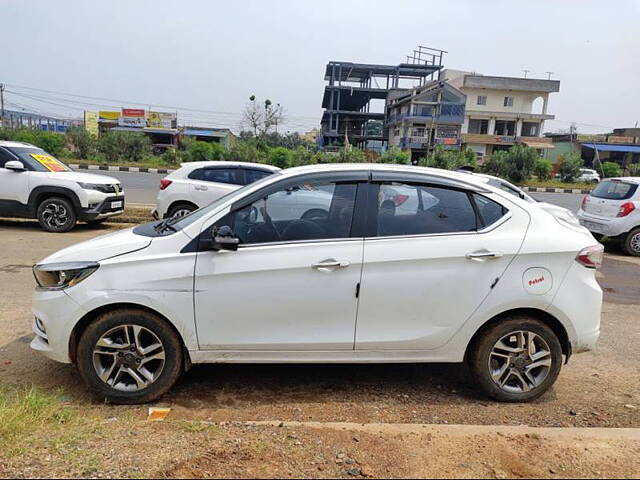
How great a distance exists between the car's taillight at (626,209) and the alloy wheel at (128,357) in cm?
1000

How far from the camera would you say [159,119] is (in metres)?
66.0

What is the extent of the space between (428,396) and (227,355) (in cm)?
157

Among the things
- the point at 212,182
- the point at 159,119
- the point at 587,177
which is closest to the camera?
the point at 212,182

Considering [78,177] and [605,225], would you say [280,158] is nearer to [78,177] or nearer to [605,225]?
[78,177]

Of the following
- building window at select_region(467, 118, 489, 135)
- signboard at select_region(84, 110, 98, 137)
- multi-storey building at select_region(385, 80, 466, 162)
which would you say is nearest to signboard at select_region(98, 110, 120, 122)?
signboard at select_region(84, 110, 98, 137)

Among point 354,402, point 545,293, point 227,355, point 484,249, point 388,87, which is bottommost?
point 354,402

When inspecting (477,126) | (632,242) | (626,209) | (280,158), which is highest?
(477,126)

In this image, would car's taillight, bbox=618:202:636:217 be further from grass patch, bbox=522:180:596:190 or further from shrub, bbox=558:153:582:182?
shrub, bbox=558:153:582:182

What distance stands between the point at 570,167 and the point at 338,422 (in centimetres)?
→ 3673

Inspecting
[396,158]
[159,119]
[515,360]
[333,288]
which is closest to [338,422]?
[333,288]

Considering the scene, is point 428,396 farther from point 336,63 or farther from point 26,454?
point 336,63

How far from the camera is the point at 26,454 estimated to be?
256 centimetres

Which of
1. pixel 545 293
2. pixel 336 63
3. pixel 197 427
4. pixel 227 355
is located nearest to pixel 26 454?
pixel 197 427

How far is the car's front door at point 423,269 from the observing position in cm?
340
